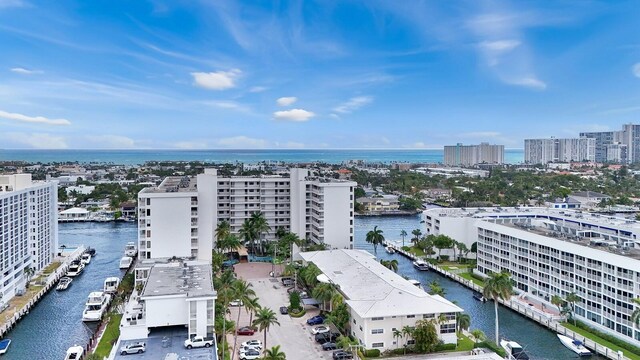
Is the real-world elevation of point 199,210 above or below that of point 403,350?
above

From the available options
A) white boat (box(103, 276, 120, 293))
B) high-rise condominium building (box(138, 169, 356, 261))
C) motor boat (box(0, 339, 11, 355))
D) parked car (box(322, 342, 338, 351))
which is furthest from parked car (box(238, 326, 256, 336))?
white boat (box(103, 276, 120, 293))

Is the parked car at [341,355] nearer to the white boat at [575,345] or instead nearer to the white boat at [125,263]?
the white boat at [575,345]

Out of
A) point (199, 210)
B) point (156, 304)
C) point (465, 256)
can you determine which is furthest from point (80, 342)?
point (465, 256)

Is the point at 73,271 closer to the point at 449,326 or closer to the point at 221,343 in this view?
the point at 221,343

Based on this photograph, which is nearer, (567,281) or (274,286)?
(567,281)

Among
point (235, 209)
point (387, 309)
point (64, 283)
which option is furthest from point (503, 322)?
point (64, 283)

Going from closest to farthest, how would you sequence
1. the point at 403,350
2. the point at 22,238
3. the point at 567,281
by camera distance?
1. the point at 403,350
2. the point at 567,281
3. the point at 22,238

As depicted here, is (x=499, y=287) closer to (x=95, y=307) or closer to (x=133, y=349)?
(x=133, y=349)
